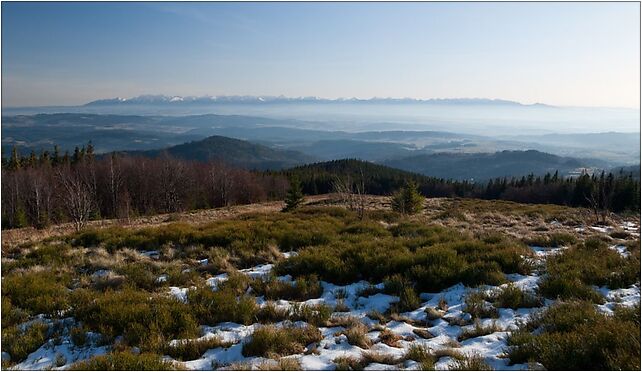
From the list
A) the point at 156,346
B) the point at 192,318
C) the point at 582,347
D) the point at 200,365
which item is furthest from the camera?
the point at 192,318

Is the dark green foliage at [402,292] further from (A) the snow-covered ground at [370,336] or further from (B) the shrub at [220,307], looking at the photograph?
(B) the shrub at [220,307]

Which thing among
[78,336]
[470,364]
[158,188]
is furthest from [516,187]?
[78,336]

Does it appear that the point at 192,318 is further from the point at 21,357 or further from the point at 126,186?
the point at 126,186

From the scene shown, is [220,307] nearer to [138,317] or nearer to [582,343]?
[138,317]

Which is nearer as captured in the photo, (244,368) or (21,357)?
(244,368)

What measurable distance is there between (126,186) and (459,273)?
2957 inches

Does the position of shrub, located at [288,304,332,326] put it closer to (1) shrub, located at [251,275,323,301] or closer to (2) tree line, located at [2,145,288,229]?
(1) shrub, located at [251,275,323,301]

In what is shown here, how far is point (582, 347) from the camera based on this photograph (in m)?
4.48

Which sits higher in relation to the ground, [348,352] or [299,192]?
[348,352]

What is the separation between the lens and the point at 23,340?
17.7 feet

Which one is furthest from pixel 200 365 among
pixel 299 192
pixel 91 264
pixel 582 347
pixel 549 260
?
pixel 299 192

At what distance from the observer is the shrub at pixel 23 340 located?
17.1 ft

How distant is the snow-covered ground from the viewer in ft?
15.9

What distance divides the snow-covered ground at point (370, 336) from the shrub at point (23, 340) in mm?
115
